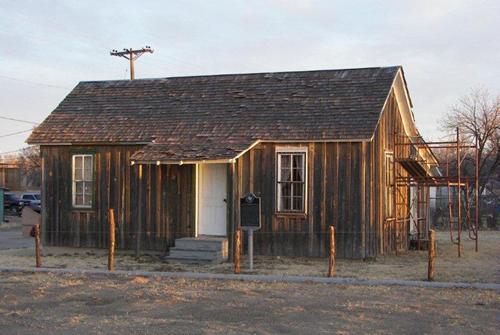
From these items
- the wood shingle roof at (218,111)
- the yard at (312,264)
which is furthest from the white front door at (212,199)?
the yard at (312,264)

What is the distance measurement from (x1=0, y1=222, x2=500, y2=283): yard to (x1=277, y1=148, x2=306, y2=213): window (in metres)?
1.40

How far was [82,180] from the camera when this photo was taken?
766 inches

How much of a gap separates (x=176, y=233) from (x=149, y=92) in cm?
492

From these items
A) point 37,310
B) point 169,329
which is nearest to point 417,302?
point 169,329

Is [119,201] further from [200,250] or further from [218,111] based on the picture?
[218,111]

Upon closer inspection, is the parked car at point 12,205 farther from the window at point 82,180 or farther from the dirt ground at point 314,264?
the window at point 82,180

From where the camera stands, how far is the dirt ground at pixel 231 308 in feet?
28.8

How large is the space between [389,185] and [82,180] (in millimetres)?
8783

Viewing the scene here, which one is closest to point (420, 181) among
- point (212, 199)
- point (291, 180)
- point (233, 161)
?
point (291, 180)

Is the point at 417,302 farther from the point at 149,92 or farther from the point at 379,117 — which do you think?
the point at 149,92

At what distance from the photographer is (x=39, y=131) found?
1984cm

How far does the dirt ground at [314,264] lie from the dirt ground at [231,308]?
187 cm

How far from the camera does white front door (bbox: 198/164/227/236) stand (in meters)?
18.0

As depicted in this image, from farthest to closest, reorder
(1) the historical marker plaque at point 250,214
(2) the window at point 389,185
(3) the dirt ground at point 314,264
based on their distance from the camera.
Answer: (2) the window at point 389,185
(1) the historical marker plaque at point 250,214
(3) the dirt ground at point 314,264
